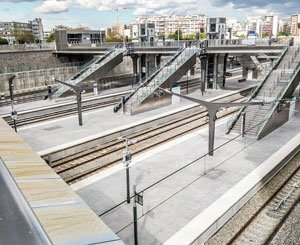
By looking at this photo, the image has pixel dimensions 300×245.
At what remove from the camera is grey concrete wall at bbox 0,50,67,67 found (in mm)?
43094

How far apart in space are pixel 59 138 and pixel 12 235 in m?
14.5

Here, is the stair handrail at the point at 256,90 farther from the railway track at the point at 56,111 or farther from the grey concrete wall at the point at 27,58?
the grey concrete wall at the point at 27,58

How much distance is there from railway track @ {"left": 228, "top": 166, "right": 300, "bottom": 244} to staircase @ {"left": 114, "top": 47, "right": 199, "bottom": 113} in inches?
620

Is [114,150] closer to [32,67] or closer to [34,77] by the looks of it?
[34,77]

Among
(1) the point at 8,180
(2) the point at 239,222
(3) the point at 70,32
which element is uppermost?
(3) the point at 70,32

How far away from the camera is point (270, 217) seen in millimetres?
11852

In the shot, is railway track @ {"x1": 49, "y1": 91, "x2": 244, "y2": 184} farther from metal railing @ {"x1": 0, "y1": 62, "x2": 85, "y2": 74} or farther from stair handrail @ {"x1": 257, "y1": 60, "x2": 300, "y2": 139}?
metal railing @ {"x1": 0, "y1": 62, "x2": 85, "y2": 74}

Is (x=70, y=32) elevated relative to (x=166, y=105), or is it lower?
elevated

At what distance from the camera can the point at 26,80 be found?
132ft

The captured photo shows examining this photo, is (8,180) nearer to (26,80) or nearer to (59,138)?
(59,138)

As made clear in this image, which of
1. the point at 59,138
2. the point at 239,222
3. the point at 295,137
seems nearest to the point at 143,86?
the point at 59,138

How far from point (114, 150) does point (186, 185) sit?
6.56 m

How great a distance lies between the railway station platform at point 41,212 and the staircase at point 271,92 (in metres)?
13.3

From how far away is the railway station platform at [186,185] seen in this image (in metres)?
10.9
